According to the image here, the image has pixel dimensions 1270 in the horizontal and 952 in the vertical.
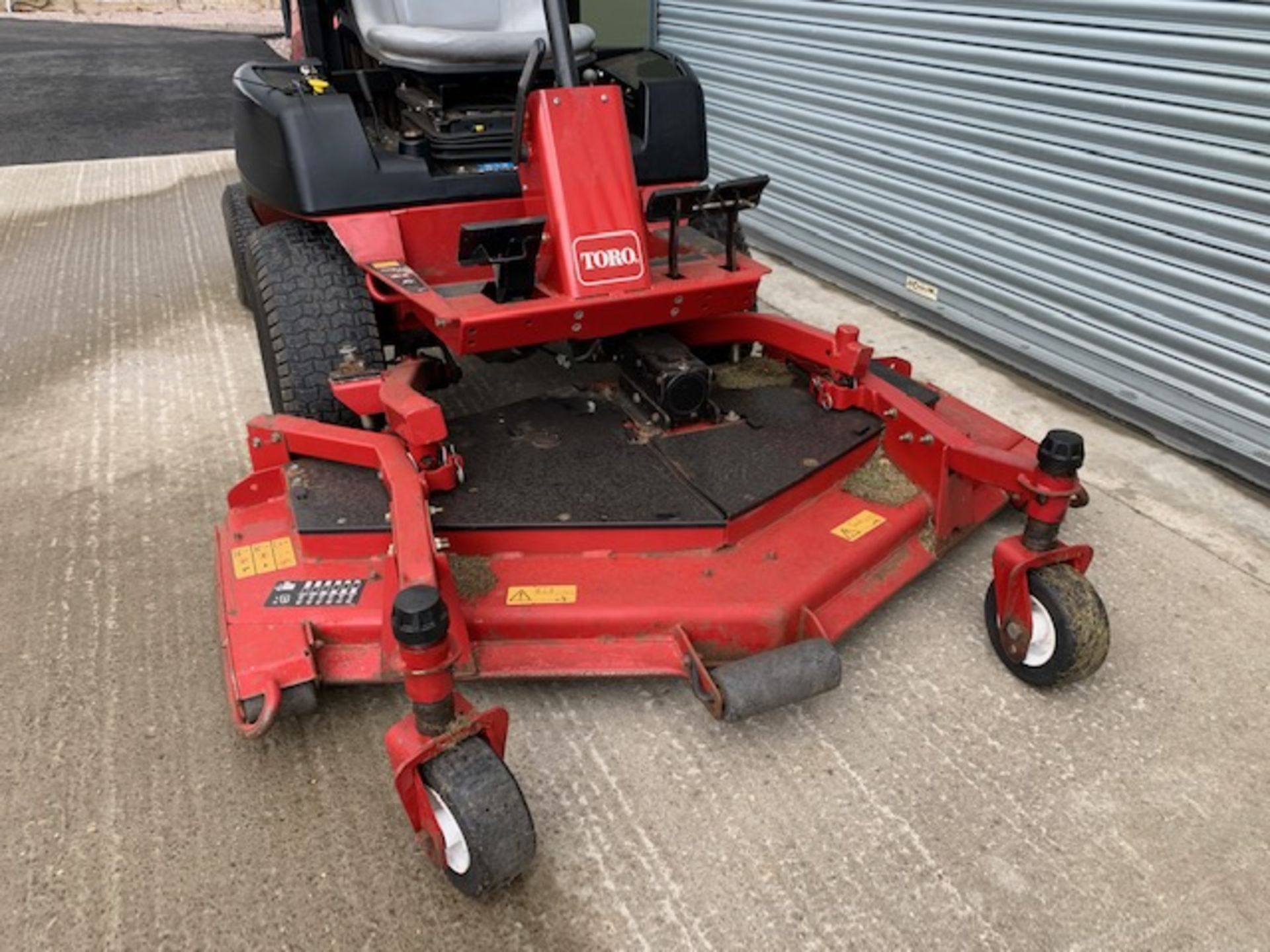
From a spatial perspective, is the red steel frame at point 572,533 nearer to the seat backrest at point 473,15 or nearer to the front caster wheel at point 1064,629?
the front caster wheel at point 1064,629

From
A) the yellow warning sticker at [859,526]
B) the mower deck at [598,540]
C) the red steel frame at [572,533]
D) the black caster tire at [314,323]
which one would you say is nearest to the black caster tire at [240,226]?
the black caster tire at [314,323]

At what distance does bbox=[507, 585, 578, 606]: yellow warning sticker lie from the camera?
2.05 m

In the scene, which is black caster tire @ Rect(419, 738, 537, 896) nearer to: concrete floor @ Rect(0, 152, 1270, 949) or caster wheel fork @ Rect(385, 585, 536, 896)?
caster wheel fork @ Rect(385, 585, 536, 896)

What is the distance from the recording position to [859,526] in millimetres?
2330

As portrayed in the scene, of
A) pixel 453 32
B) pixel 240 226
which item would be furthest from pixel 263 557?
pixel 240 226

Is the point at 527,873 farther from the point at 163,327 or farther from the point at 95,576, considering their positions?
the point at 163,327

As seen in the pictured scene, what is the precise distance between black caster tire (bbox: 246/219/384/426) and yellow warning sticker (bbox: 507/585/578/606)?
82 cm

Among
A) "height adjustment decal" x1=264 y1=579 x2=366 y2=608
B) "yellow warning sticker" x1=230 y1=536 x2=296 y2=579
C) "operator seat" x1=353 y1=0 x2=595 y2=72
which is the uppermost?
"operator seat" x1=353 y1=0 x2=595 y2=72

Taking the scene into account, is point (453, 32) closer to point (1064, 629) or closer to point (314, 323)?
point (314, 323)

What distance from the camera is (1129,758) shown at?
2.01m

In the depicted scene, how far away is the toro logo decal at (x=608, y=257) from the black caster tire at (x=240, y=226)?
1.61m

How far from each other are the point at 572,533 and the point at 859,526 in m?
0.69

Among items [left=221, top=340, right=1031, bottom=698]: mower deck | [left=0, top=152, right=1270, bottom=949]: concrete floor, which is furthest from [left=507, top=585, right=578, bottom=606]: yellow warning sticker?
[left=0, top=152, right=1270, bottom=949]: concrete floor

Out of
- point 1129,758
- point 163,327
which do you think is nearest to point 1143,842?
point 1129,758
